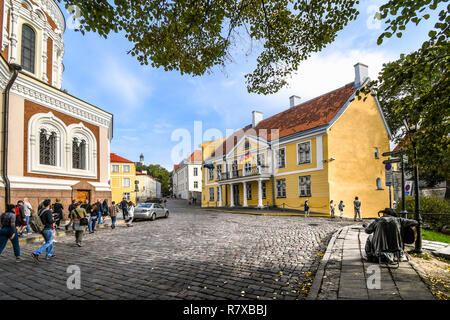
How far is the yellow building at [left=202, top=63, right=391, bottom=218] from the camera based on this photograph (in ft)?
69.6

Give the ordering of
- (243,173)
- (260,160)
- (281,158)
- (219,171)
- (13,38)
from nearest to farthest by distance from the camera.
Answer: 1. (13,38)
2. (281,158)
3. (260,160)
4. (243,173)
5. (219,171)

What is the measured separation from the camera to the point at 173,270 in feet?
19.5

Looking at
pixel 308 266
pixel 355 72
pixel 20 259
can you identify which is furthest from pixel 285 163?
pixel 20 259

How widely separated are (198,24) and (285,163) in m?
20.3

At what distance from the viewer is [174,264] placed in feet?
21.2

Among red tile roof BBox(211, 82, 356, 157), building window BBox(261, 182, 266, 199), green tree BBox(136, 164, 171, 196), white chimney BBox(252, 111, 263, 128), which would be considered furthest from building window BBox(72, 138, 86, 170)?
green tree BBox(136, 164, 171, 196)

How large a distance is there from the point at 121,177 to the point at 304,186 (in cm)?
4054

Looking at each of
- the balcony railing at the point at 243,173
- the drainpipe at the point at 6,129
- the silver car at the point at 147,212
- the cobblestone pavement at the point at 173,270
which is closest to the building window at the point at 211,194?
the balcony railing at the point at 243,173

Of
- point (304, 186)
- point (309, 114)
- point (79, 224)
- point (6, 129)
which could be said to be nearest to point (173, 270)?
point (79, 224)

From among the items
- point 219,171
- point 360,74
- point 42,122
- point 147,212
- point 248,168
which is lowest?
point 147,212

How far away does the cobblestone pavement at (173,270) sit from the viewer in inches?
183

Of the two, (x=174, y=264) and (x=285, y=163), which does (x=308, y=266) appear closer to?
(x=174, y=264)

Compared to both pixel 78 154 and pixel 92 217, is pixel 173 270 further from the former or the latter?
pixel 78 154

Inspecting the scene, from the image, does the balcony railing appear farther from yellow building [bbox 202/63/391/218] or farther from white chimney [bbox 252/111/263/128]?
white chimney [bbox 252/111/263/128]
